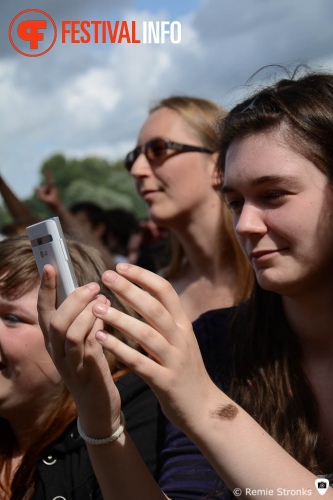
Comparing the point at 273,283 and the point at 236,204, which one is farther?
the point at 236,204

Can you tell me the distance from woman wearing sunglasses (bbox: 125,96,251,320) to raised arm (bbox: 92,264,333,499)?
175cm

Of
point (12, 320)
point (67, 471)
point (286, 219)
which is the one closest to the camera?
point (286, 219)

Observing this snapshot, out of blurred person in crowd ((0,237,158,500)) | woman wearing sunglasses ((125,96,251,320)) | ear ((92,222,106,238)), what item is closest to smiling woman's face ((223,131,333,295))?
blurred person in crowd ((0,237,158,500))

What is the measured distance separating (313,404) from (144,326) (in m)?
0.63

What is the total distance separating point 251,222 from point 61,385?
846 mm

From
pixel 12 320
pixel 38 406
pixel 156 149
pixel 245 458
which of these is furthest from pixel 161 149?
pixel 245 458

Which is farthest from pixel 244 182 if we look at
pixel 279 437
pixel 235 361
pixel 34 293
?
pixel 34 293

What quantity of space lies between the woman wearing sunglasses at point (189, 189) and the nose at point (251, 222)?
1419 mm

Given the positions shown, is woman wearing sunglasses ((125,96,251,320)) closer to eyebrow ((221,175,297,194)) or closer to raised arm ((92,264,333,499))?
eyebrow ((221,175,297,194))

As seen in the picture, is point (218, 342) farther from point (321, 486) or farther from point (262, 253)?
point (321, 486)

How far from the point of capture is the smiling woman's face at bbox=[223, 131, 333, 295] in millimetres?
1531

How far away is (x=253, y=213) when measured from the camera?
157 cm

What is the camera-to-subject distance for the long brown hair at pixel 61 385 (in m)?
1.93

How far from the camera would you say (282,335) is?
1.72 metres
